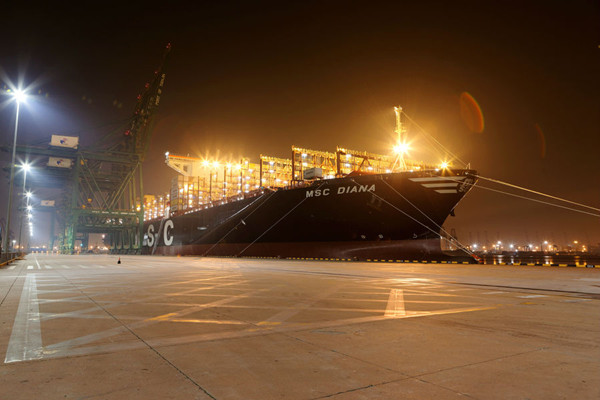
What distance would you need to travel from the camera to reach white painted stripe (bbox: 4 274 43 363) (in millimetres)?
3612

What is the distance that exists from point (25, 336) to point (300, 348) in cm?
335

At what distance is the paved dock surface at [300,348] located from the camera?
9.01 ft

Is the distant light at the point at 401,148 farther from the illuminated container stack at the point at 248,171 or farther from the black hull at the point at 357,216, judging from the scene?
the black hull at the point at 357,216

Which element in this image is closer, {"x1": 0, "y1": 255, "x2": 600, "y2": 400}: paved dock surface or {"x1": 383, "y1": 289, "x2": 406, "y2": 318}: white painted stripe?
{"x1": 0, "y1": 255, "x2": 600, "y2": 400}: paved dock surface

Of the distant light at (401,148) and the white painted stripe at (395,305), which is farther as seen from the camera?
the distant light at (401,148)

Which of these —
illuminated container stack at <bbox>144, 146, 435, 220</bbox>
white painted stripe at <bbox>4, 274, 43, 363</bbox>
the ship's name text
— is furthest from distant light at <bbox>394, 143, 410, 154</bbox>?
white painted stripe at <bbox>4, 274, 43, 363</bbox>

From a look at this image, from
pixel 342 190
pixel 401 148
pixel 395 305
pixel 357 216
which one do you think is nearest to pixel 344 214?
pixel 357 216

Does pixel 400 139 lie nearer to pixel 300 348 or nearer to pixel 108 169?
pixel 300 348

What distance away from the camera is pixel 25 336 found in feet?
14.4

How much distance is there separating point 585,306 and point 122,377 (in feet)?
25.0

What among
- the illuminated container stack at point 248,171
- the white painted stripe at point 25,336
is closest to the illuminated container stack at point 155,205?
the illuminated container stack at point 248,171

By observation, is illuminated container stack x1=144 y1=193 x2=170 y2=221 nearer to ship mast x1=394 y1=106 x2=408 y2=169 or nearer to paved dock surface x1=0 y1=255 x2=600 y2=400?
ship mast x1=394 y1=106 x2=408 y2=169

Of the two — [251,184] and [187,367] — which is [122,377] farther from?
[251,184]

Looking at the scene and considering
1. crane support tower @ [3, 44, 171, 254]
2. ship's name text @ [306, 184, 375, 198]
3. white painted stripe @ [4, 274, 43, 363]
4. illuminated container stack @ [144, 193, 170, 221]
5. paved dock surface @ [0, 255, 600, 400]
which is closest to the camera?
paved dock surface @ [0, 255, 600, 400]
